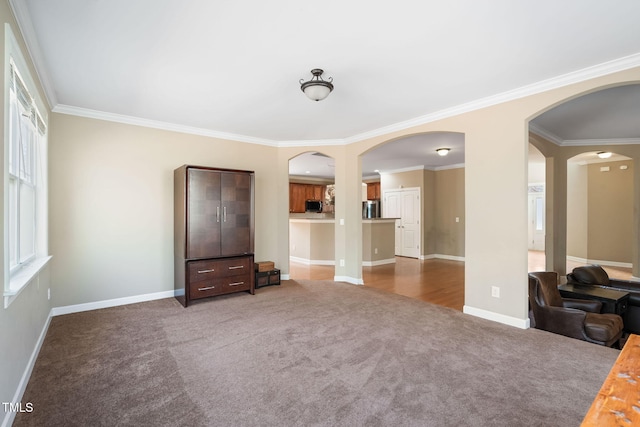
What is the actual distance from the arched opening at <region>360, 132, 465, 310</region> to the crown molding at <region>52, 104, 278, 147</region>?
2.64m

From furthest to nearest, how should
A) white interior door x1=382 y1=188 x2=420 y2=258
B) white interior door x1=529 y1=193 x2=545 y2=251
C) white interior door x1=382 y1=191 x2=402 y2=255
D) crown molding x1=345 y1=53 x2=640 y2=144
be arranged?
white interior door x1=529 y1=193 x2=545 y2=251
white interior door x1=382 y1=191 x2=402 y2=255
white interior door x1=382 y1=188 x2=420 y2=258
crown molding x1=345 y1=53 x2=640 y2=144

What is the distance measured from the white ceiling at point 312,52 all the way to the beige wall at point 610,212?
4720 mm

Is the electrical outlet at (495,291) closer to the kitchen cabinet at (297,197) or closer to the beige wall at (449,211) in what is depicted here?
the beige wall at (449,211)

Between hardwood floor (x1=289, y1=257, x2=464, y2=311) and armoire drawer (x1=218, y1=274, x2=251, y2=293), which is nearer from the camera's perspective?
armoire drawer (x1=218, y1=274, x2=251, y2=293)

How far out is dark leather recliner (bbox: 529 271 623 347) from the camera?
9.58 ft

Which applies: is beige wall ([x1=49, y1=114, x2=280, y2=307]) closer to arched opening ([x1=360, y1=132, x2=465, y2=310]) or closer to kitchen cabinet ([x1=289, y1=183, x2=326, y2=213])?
arched opening ([x1=360, y1=132, x2=465, y2=310])

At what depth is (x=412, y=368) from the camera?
2.44 m

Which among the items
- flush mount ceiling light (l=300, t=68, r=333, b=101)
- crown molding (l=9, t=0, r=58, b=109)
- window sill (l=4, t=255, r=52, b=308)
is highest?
crown molding (l=9, t=0, r=58, b=109)

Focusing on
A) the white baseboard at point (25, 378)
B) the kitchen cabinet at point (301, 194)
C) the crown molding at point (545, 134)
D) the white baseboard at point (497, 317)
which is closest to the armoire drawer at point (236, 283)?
the white baseboard at point (25, 378)

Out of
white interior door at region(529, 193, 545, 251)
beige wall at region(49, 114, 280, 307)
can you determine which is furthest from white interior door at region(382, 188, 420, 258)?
beige wall at region(49, 114, 280, 307)

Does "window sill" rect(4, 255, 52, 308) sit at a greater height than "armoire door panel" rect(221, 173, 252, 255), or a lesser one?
lesser

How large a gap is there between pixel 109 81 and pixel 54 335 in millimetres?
2584

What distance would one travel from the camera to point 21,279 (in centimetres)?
216

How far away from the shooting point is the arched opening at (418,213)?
6.38 meters
